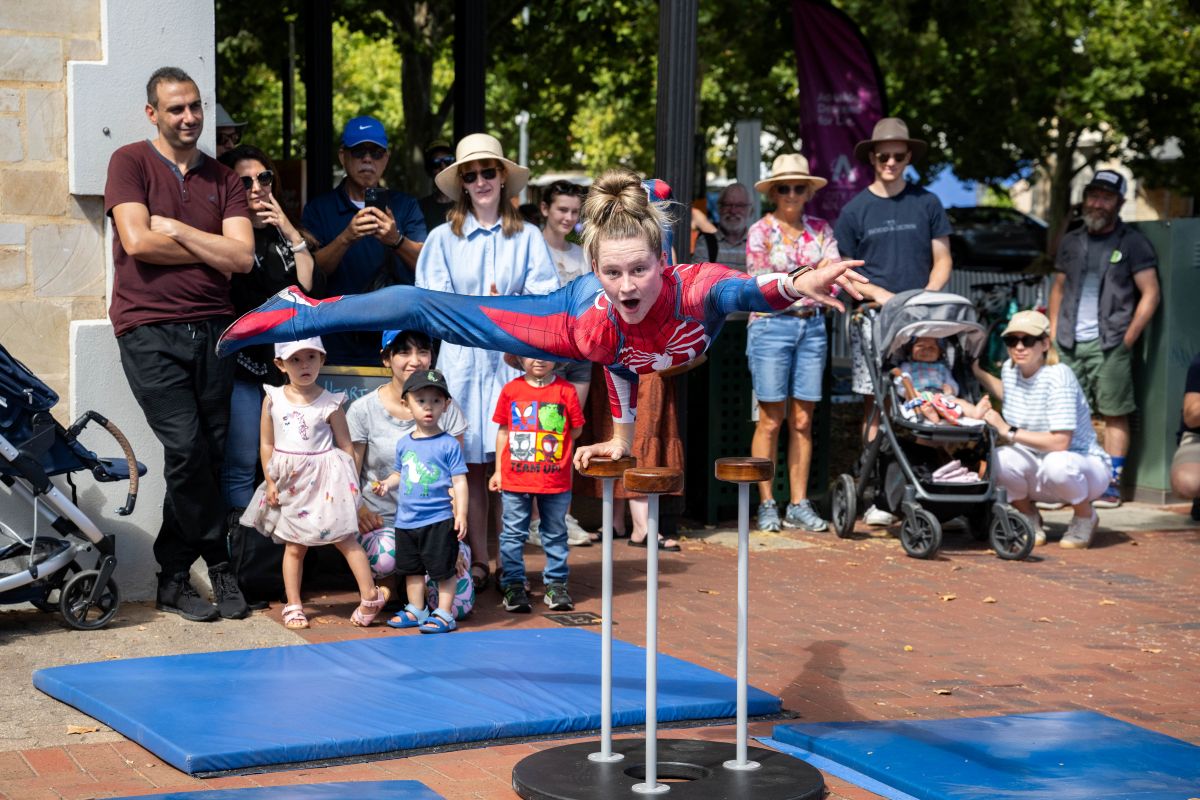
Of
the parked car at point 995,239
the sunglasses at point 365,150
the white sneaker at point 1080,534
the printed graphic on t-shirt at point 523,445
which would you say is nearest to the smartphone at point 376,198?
the sunglasses at point 365,150

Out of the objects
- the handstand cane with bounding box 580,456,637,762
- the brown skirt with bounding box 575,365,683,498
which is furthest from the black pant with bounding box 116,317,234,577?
the handstand cane with bounding box 580,456,637,762

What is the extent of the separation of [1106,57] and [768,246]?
24701 mm

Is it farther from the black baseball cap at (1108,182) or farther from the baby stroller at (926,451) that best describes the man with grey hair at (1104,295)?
the baby stroller at (926,451)

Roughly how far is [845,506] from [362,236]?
146 inches

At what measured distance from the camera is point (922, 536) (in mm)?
9391

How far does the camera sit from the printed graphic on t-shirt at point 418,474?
731cm

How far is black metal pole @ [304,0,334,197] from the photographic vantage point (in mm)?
14547

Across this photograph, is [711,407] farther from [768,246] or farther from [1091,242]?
[1091,242]

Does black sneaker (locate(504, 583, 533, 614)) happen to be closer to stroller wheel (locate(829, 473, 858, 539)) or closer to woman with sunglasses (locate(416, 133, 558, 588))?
woman with sunglasses (locate(416, 133, 558, 588))

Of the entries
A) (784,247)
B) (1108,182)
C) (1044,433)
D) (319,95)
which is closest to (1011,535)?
(1044,433)

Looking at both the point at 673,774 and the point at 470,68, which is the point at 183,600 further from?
the point at 470,68

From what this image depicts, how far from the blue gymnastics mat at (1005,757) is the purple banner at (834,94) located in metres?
9.32

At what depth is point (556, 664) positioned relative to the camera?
648 centimetres

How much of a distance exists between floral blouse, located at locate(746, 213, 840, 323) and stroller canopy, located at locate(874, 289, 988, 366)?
466mm
